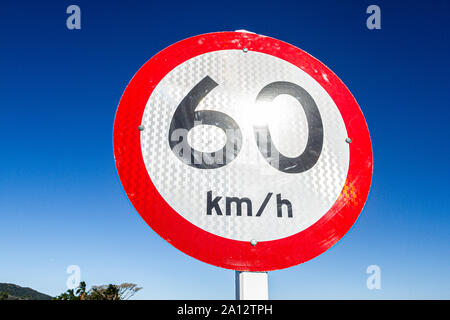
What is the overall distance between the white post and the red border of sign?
0.06 ft

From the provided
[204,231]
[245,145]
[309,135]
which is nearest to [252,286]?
[204,231]

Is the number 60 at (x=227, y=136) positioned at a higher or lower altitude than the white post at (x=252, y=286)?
higher

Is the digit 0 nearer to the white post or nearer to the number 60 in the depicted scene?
the number 60

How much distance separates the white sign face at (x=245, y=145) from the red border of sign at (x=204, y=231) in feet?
0.07

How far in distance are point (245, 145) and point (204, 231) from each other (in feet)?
1.01

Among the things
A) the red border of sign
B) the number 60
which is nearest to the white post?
the red border of sign

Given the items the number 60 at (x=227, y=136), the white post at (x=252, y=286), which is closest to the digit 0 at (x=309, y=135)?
the number 60 at (x=227, y=136)

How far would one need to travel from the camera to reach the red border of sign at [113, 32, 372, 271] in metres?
0.93

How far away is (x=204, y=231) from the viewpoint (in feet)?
3.08

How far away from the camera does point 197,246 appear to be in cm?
91

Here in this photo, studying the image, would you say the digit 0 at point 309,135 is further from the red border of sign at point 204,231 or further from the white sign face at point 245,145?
the red border of sign at point 204,231

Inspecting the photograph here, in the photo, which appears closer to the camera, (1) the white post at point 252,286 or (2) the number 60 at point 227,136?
(1) the white post at point 252,286

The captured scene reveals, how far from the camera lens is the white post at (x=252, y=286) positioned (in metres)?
0.89
